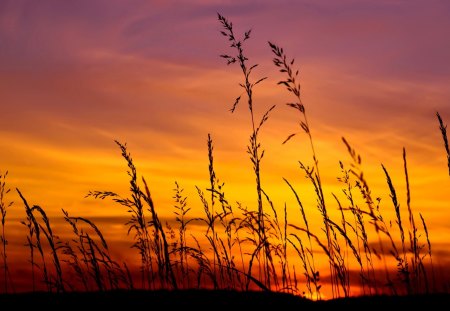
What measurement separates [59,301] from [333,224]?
7.98 feet

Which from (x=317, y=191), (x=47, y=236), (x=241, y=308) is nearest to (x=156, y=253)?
(x=47, y=236)

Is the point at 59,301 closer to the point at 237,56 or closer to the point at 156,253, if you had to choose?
the point at 156,253

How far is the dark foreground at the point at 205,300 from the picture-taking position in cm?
404

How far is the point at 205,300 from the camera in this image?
4148 mm

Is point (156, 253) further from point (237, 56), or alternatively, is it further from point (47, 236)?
point (237, 56)

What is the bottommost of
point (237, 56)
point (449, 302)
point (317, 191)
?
point (449, 302)

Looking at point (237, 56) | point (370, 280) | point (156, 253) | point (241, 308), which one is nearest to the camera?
point (241, 308)

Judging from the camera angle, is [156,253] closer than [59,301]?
No

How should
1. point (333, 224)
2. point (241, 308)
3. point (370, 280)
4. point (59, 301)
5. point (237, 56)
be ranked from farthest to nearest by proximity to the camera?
point (237, 56), point (333, 224), point (370, 280), point (59, 301), point (241, 308)

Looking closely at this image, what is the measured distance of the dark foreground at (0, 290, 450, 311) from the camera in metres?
4.04

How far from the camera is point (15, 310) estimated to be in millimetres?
4066

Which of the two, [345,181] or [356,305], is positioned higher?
[345,181]

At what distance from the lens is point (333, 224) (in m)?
5.47

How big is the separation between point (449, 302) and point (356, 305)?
589 mm
